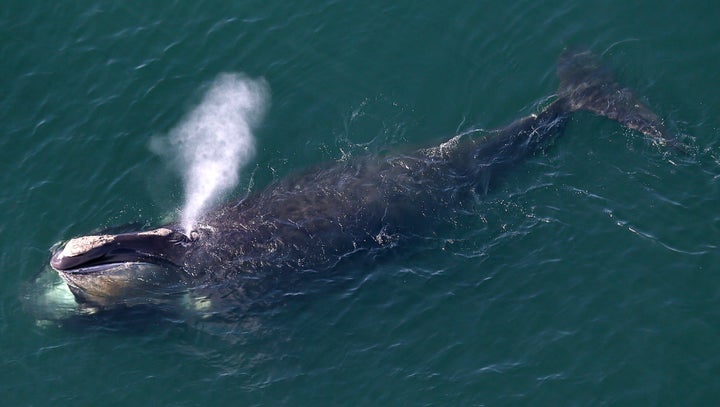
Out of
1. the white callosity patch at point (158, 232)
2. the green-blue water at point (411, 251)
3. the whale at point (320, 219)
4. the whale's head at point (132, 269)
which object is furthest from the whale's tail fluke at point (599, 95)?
the white callosity patch at point (158, 232)

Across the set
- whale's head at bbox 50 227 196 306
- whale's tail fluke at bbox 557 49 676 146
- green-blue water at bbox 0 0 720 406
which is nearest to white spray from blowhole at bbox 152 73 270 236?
green-blue water at bbox 0 0 720 406

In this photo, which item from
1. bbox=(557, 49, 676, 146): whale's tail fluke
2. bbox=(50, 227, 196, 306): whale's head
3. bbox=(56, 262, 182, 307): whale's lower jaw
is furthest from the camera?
bbox=(557, 49, 676, 146): whale's tail fluke

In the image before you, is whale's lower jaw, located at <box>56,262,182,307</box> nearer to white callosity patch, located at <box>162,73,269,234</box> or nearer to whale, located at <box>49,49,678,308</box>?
whale, located at <box>49,49,678,308</box>

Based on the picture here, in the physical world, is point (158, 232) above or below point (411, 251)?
above

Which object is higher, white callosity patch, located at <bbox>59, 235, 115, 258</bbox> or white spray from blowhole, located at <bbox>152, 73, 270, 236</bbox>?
white spray from blowhole, located at <bbox>152, 73, 270, 236</bbox>

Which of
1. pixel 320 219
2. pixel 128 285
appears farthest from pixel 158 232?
pixel 320 219

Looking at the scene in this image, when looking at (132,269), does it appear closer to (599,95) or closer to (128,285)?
(128,285)
